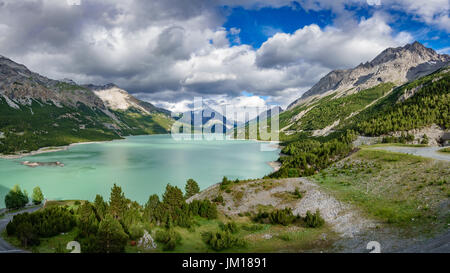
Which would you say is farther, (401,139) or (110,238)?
(401,139)

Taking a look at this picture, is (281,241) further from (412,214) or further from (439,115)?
(439,115)

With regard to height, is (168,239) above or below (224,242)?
below

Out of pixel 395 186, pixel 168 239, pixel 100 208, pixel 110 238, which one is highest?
pixel 395 186

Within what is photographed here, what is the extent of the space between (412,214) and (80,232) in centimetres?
3257

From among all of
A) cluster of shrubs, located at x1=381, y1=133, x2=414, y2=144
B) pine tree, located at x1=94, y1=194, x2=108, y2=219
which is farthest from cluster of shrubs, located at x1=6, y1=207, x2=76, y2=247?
cluster of shrubs, located at x1=381, y1=133, x2=414, y2=144

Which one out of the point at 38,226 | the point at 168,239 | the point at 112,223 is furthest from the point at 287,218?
the point at 38,226

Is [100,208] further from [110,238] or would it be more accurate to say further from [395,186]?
[395,186]

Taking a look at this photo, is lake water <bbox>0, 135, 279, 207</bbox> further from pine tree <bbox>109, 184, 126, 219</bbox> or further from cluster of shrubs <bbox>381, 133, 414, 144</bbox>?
cluster of shrubs <bbox>381, 133, 414, 144</bbox>

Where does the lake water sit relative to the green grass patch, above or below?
below

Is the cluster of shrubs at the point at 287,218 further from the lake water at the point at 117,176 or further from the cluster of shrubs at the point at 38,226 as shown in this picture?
the lake water at the point at 117,176

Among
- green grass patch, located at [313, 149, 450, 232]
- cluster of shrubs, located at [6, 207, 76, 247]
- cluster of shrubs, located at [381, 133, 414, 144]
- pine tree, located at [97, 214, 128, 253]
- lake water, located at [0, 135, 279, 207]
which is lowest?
lake water, located at [0, 135, 279, 207]

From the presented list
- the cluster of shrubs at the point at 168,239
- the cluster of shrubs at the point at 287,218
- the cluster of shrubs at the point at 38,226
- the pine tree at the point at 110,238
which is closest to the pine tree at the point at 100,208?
the cluster of shrubs at the point at 38,226

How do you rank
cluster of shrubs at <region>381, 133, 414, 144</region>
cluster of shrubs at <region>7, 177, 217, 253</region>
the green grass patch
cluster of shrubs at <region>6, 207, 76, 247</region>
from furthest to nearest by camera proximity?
cluster of shrubs at <region>381, 133, 414, 144</region> → cluster of shrubs at <region>6, 207, 76, 247</region> → the green grass patch → cluster of shrubs at <region>7, 177, 217, 253</region>
